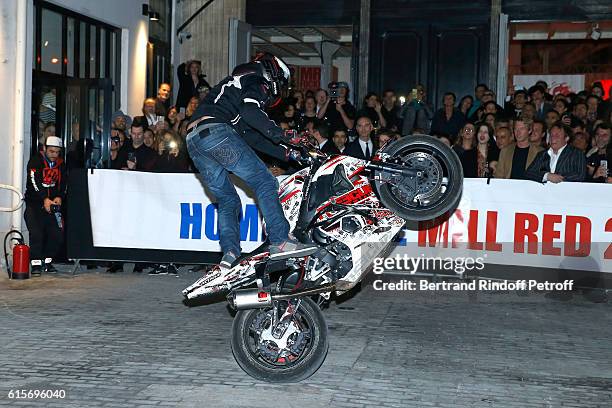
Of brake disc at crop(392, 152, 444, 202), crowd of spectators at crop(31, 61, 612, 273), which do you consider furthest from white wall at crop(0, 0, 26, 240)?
brake disc at crop(392, 152, 444, 202)

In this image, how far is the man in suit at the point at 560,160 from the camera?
12070 millimetres

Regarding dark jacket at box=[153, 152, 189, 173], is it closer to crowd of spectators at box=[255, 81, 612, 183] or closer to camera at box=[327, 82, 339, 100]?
crowd of spectators at box=[255, 81, 612, 183]

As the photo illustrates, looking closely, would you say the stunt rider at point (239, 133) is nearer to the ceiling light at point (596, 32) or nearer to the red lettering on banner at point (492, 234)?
the red lettering on banner at point (492, 234)

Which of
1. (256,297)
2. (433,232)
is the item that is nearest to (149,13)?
(433,232)

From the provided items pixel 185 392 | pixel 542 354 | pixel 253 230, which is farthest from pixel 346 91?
pixel 185 392

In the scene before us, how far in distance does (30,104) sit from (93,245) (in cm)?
254

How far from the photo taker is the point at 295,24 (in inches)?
833

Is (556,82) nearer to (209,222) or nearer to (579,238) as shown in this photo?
(579,238)

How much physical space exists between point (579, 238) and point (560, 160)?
1.18 metres

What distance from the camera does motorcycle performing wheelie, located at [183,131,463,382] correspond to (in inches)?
273

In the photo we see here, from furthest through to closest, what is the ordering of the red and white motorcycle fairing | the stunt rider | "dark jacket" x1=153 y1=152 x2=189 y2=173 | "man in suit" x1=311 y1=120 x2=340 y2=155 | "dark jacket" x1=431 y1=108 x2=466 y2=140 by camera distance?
"dark jacket" x1=431 y1=108 x2=466 y2=140 → "dark jacket" x1=153 y1=152 x2=189 y2=173 → "man in suit" x1=311 y1=120 x2=340 y2=155 → the stunt rider → the red and white motorcycle fairing

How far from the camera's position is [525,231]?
11773 millimetres

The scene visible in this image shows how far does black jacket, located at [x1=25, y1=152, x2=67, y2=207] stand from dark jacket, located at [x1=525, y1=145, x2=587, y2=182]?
6.31 metres

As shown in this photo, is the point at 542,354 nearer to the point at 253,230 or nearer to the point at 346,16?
the point at 253,230
